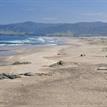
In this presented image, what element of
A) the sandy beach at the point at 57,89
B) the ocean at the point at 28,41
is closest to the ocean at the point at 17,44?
the ocean at the point at 28,41

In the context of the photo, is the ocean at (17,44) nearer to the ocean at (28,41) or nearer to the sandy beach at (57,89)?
the ocean at (28,41)

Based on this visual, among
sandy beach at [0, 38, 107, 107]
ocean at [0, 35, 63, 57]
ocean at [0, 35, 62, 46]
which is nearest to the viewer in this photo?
sandy beach at [0, 38, 107, 107]

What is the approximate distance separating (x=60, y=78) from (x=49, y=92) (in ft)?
13.7

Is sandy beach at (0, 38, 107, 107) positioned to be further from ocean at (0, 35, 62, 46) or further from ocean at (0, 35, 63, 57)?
ocean at (0, 35, 62, 46)

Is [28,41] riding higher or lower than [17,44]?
lower

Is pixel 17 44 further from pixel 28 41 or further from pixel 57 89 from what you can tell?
pixel 57 89

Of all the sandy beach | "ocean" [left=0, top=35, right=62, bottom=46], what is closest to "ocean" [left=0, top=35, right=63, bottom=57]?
"ocean" [left=0, top=35, right=62, bottom=46]

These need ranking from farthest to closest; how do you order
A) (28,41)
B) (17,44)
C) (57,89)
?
(28,41), (17,44), (57,89)

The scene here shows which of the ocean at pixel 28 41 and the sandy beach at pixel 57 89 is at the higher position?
the sandy beach at pixel 57 89

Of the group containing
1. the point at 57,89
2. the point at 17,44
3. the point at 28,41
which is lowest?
the point at 28,41

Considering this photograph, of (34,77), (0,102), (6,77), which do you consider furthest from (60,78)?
(0,102)

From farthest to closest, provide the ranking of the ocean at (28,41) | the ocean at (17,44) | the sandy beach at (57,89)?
the ocean at (28,41) → the ocean at (17,44) → the sandy beach at (57,89)

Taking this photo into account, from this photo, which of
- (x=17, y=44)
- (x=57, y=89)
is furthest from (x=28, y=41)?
(x=57, y=89)

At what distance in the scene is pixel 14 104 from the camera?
47.0 feet
